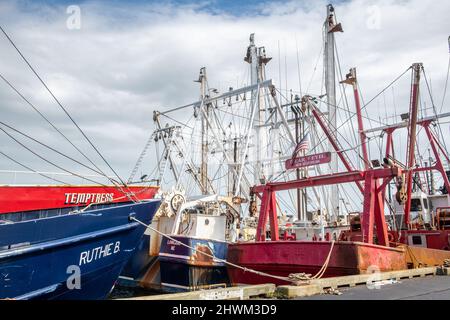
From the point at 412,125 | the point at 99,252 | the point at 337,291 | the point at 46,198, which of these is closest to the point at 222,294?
the point at 337,291

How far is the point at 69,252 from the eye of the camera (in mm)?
9055

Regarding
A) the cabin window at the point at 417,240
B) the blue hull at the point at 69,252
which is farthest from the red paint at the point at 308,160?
the cabin window at the point at 417,240

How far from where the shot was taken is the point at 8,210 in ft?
43.0

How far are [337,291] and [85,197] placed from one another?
9.67m

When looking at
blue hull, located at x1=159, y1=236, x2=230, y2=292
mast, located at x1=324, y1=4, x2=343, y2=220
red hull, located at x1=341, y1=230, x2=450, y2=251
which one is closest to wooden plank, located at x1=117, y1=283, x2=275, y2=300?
blue hull, located at x1=159, y1=236, x2=230, y2=292

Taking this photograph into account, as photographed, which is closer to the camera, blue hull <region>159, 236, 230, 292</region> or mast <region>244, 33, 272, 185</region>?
blue hull <region>159, 236, 230, 292</region>

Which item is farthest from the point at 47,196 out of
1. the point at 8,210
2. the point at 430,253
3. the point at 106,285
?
the point at 430,253

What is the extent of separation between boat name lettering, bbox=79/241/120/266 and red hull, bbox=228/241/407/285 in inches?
201

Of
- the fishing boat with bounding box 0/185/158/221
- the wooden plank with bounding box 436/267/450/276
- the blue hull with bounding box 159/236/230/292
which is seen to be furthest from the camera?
the blue hull with bounding box 159/236/230/292

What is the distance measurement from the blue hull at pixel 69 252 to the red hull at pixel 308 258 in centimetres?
442

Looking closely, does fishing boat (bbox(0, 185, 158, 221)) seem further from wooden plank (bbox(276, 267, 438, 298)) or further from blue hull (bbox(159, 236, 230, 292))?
wooden plank (bbox(276, 267, 438, 298))

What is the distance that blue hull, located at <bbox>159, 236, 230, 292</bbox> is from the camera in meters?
15.7

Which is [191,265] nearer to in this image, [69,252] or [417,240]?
[69,252]

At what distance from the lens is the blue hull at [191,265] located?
15.7 meters
